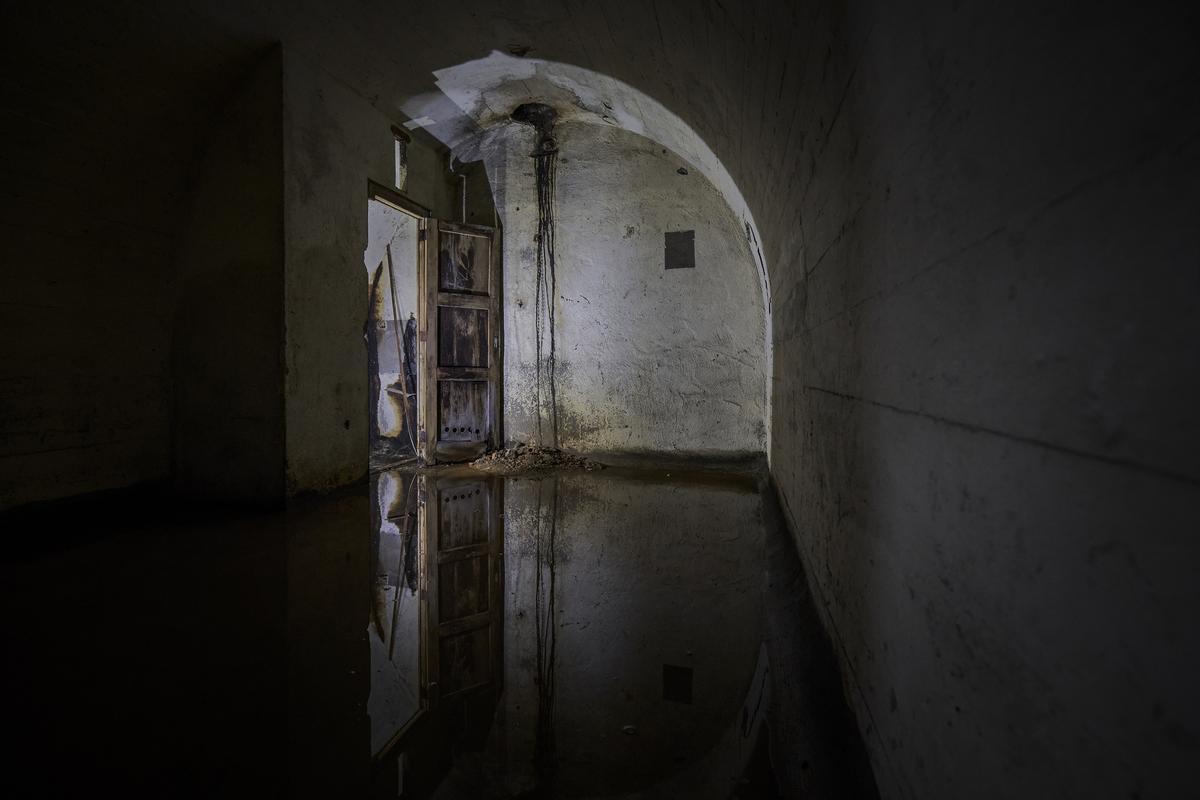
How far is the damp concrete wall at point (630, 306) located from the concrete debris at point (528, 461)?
0.22 metres

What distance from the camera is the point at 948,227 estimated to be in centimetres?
96

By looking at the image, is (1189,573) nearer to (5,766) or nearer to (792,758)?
(792,758)

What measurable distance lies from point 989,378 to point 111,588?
3.36 meters

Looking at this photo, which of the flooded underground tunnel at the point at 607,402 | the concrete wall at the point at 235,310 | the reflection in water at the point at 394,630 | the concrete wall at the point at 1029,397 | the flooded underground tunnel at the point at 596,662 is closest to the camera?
the concrete wall at the point at 1029,397

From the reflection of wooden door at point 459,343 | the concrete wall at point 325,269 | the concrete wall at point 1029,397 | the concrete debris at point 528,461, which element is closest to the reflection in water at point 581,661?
the concrete wall at point 1029,397

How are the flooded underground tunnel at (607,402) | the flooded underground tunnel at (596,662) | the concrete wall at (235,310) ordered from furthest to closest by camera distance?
the concrete wall at (235,310), the flooded underground tunnel at (596,662), the flooded underground tunnel at (607,402)

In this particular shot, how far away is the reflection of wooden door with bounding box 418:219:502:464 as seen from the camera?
20.0ft

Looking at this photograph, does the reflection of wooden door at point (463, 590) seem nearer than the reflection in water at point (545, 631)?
No

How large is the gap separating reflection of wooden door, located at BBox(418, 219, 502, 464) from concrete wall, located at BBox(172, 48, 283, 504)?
6.50 ft

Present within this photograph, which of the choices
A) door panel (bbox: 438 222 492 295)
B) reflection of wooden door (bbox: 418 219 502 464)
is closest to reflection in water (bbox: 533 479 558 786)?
reflection of wooden door (bbox: 418 219 502 464)

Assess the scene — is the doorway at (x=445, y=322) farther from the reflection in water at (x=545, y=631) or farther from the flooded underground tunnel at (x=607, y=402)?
the reflection in water at (x=545, y=631)

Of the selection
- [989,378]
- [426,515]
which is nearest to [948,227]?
[989,378]

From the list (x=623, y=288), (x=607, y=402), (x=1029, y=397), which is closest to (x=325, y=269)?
(x=623, y=288)

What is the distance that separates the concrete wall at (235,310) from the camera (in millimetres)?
4113
